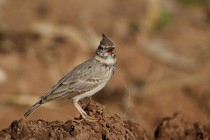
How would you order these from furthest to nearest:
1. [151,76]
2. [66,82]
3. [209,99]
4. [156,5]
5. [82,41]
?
1. [156,5]
2. [82,41]
3. [151,76]
4. [209,99]
5. [66,82]

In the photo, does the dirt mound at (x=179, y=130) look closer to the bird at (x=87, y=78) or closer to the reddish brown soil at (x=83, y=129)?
the reddish brown soil at (x=83, y=129)

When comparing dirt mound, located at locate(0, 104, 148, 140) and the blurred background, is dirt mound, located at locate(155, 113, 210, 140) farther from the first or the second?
the blurred background

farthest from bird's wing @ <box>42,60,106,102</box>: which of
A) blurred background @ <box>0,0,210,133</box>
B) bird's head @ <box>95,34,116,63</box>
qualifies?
blurred background @ <box>0,0,210,133</box>

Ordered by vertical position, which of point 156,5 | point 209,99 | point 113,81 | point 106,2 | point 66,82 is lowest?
point 66,82

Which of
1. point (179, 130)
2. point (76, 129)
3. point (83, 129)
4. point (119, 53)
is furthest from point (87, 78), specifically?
point (119, 53)

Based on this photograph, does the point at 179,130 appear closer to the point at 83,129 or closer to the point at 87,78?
the point at 87,78

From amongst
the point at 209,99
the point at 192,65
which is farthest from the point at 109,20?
the point at 209,99

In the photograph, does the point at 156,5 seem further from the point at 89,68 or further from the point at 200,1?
the point at 89,68
